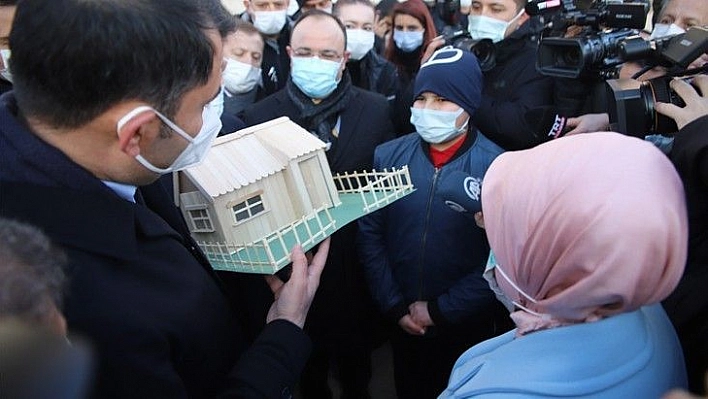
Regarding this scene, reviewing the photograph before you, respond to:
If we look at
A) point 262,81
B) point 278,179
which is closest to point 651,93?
point 278,179

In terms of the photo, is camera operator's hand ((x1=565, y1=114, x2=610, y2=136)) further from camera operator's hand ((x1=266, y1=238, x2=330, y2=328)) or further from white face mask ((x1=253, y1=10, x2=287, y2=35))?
white face mask ((x1=253, y1=10, x2=287, y2=35))

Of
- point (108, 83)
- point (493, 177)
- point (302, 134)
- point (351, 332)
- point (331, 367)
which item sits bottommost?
point (331, 367)

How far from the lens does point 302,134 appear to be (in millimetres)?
2201

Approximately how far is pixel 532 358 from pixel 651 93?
120cm

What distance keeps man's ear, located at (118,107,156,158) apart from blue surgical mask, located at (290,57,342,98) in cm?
188

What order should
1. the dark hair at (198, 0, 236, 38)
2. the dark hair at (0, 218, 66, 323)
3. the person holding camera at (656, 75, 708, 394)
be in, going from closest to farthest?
the dark hair at (0, 218, 66, 323) → the dark hair at (198, 0, 236, 38) → the person holding camera at (656, 75, 708, 394)

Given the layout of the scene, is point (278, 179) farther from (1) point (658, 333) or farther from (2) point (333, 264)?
(1) point (658, 333)

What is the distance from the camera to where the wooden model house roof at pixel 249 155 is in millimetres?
1824

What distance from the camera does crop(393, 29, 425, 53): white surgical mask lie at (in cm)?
457

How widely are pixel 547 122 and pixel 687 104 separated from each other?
0.92 meters

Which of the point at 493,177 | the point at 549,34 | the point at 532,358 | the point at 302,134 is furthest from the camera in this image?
the point at 549,34

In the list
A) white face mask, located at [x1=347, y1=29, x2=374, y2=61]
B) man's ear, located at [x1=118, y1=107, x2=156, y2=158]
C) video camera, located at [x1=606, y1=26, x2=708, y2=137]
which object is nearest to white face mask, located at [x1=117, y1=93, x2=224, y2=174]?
man's ear, located at [x1=118, y1=107, x2=156, y2=158]

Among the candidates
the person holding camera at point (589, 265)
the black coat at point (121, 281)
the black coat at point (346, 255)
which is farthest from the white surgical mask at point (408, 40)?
the black coat at point (121, 281)

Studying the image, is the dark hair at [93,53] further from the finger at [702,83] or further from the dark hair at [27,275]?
the finger at [702,83]
